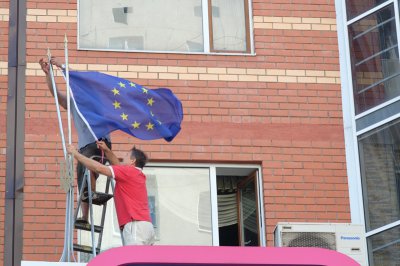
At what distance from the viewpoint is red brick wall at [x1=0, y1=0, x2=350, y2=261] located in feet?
39.0

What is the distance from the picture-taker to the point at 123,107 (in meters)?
10.4

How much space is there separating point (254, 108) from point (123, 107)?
233 centimetres

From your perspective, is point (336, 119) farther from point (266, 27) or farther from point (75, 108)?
point (75, 108)

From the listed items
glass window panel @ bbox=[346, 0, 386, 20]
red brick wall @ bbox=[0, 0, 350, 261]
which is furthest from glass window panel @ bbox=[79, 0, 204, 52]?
glass window panel @ bbox=[346, 0, 386, 20]

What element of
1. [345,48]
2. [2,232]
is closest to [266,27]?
[345,48]

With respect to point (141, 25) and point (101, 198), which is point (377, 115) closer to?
point (141, 25)

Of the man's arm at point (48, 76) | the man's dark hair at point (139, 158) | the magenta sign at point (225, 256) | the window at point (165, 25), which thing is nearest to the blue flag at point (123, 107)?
the man's arm at point (48, 76)

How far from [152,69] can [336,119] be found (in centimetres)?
218

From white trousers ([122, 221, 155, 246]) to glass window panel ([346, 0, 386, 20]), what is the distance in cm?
477

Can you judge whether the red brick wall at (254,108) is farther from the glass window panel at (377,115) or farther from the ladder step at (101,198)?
the ladder step at (101,198)

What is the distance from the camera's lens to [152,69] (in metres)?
12.3

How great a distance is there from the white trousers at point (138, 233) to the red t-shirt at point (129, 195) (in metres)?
0.04

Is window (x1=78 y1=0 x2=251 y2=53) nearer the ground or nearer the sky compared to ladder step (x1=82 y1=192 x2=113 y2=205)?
nearer the sky

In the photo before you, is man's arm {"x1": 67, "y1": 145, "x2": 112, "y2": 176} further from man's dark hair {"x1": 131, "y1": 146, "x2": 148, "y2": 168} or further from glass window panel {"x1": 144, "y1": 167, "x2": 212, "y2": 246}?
glass window panel {"x1": 144, "y1": 167, "x2": 212, "y2": 246}
